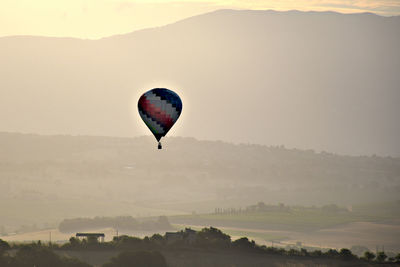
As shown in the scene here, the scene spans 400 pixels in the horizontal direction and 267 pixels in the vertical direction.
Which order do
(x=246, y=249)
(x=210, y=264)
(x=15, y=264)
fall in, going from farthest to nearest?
(x=246, y=249), (x=210, y=264), (x=15, y=264)

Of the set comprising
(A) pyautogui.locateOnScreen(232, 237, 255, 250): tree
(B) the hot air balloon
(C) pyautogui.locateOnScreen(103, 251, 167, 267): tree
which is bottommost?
(C) pyautogui.locateOnScreen(103, 251, 167, 267): tree

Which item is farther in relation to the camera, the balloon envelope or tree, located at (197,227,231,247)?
tree, located at (197,227,231,247)

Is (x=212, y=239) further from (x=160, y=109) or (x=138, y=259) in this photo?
(x=160, y=109)

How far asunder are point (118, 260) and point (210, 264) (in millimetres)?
11408

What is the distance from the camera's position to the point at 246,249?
112 meters

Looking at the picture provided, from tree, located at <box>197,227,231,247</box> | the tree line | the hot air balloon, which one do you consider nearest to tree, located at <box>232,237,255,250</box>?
the tree line

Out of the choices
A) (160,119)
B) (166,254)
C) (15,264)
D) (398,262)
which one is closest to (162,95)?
(160,119)

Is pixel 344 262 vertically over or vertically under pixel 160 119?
under

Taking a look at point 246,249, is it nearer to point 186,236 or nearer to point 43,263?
point 186,236

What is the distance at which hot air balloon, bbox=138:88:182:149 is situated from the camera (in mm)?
104500

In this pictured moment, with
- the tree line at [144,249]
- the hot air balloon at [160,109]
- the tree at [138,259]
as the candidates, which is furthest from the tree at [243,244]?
the hot air balloon at [160,109]

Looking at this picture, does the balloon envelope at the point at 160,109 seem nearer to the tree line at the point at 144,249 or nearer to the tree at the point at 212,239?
the tree line at the point at 144,249

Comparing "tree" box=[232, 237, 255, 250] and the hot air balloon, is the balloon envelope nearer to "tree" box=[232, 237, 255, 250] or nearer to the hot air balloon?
the hot air balloon

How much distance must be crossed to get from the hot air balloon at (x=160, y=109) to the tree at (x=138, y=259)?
45.5ft
